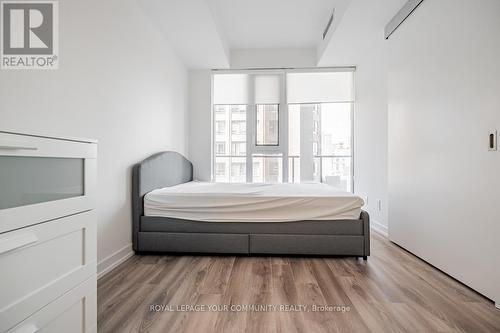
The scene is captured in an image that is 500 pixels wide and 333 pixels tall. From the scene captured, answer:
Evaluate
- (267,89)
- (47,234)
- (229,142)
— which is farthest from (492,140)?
(229,142)

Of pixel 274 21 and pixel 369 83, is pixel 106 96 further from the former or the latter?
pixel 369 83

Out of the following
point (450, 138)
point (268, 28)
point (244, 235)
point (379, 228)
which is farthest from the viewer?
point (268, 28)

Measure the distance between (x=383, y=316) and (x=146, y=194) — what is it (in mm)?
2192

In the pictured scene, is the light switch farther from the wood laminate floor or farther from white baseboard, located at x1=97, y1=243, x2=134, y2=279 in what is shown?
white baseboard, located at x1=97, y1=243, x2=134, y2=279

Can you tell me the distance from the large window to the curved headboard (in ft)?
3.84

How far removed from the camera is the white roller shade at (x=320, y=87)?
4.18 metres

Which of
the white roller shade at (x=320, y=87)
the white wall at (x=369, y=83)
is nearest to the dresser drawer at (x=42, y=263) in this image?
the white wall at (x=369, y=83)

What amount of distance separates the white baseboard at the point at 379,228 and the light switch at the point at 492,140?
1.76m

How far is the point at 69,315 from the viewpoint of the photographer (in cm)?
93

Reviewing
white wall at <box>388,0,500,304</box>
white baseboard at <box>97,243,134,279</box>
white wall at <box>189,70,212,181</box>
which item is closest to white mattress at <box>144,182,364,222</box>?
white baseboard at <box>97,243,134,279</box>

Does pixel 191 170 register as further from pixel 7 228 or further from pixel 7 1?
pixel 7 228

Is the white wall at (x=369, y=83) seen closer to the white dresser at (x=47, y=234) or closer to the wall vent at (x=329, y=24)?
the wall vent at (x=329, y=24)

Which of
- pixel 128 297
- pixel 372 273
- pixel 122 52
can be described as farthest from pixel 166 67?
pixel 372 273

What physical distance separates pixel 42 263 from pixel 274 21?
3.60m
